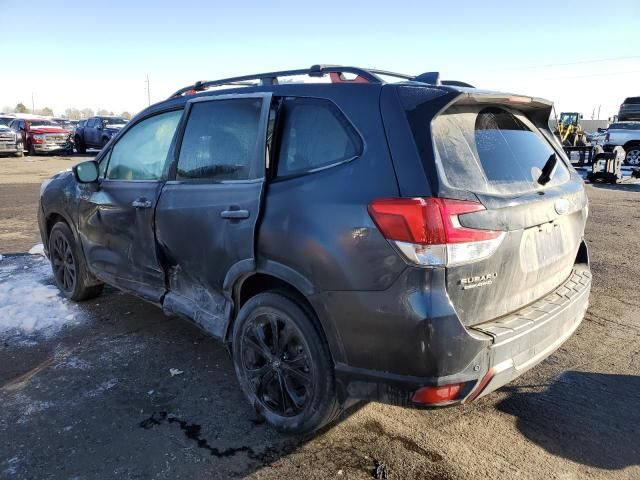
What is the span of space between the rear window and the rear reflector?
90 cm

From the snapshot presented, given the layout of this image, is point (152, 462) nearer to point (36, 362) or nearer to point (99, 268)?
point (36, 362)

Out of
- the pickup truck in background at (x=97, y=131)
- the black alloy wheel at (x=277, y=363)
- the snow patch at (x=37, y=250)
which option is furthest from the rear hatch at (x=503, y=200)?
the pickup truck in background at (x=97, y=131)

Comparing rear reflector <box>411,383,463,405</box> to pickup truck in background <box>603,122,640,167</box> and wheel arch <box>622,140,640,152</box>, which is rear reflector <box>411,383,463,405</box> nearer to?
pickup truck in background <box>603,122,640,167</box>

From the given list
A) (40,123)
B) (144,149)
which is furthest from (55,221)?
(40,123)

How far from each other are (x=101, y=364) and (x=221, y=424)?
1.28 metres

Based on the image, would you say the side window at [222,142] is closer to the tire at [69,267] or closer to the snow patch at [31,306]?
the tire at [69,267]

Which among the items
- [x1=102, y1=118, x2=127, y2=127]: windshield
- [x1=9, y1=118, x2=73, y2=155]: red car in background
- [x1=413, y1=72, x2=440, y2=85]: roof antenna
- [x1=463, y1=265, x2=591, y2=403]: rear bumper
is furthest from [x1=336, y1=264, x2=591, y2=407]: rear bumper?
[x1=9, y1=118, x2=73, y2=155]: red car in background

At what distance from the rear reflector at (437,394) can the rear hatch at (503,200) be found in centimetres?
30

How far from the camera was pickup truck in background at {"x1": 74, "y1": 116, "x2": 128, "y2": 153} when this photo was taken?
980 inches

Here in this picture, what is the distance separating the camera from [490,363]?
2.34 m

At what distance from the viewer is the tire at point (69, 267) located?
481 centimetres

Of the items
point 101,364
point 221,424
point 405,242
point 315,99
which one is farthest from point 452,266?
point 101,364

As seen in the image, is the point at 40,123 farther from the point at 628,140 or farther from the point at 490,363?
the point at 490,363

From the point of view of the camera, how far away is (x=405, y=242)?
2.24m
